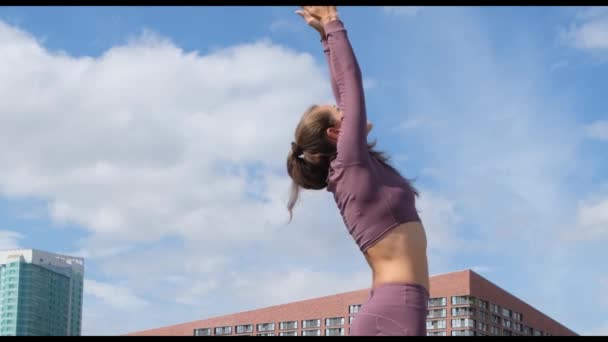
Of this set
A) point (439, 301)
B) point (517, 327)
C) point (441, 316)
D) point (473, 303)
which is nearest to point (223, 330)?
point (439, 301)

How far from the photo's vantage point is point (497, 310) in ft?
157

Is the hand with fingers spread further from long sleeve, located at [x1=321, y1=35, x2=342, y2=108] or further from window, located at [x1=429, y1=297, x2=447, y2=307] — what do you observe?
Answer: window, located at [x1=429, y1=297, x2=447, y2=307]

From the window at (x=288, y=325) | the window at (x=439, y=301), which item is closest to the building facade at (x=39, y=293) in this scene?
the window at (x=288, y=325)

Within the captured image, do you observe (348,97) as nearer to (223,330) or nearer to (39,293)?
(223,330)

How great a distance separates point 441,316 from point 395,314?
44.9 m

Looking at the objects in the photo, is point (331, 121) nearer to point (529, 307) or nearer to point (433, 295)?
point (433, 295)

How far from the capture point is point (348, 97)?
2191 mm

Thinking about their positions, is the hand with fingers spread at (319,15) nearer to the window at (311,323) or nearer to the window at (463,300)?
the window at (463,300)

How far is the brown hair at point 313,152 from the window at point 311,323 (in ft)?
153

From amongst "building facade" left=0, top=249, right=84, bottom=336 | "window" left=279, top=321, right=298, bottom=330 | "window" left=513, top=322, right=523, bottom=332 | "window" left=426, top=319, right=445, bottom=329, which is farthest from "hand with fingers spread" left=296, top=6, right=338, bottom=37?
"building facade" left=0, top=249, right=84, bottom=336

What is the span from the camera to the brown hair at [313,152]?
2.26 m

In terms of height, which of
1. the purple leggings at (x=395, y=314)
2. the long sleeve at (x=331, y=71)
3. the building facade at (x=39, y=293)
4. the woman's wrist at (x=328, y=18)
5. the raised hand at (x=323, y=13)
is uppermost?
the building facade at (x=39, y=293)

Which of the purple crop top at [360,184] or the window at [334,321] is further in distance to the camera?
the window at [334,321]
